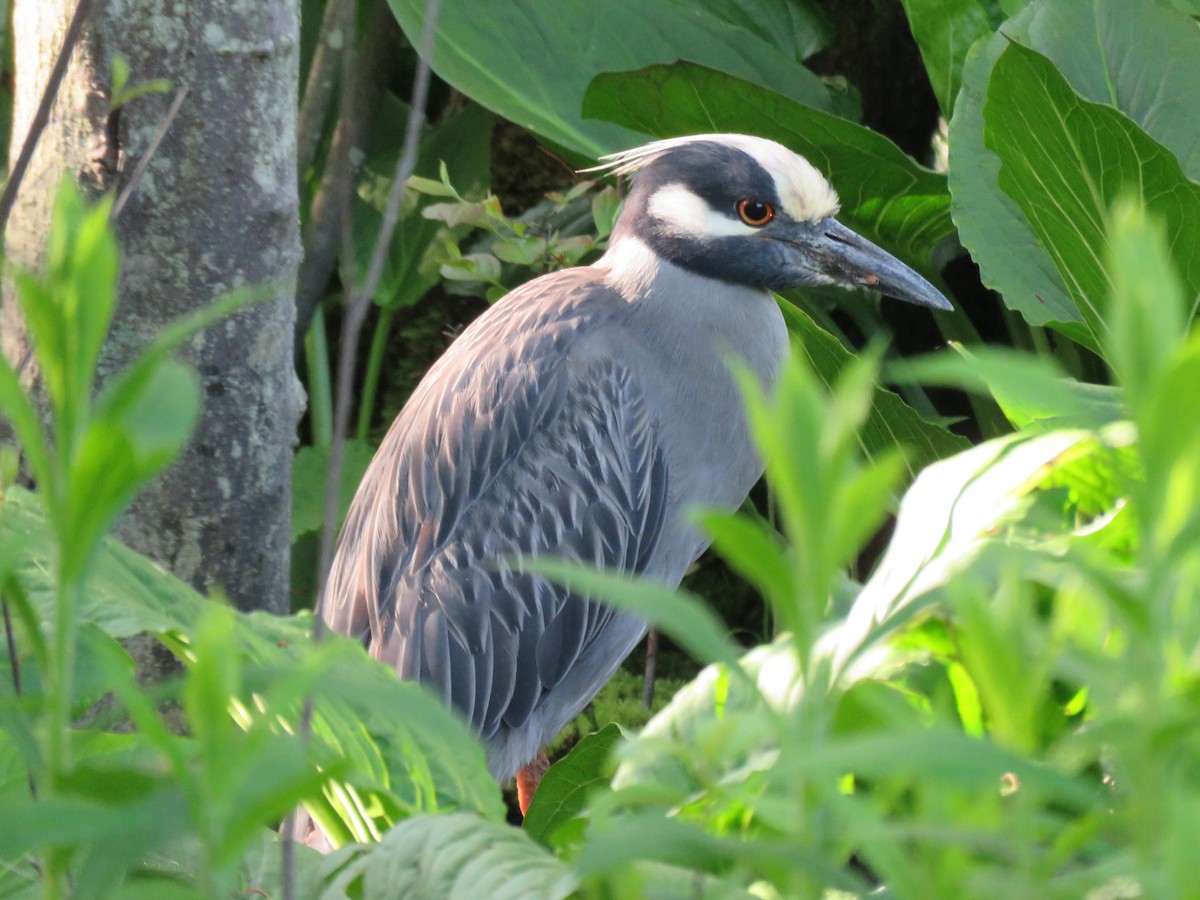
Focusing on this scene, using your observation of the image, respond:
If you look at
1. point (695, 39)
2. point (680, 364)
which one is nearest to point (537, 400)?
point (680, 364)

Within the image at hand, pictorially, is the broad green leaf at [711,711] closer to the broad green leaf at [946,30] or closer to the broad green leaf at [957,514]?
the broad green leaf at [957,514]

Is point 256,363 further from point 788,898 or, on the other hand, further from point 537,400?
point 788,898

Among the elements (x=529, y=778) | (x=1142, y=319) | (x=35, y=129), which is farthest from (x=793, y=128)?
(x=1142, y=319)

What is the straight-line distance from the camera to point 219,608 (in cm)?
44

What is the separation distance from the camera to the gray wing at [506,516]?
6.88 ft

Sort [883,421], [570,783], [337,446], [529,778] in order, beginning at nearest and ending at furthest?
[337,446] < [570,783] < [883,421] < [529,778]

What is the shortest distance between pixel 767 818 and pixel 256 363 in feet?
4.67

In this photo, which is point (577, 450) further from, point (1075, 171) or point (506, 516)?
point (1075, 171)

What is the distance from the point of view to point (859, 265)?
218cm

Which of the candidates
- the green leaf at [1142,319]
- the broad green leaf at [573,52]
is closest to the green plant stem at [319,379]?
the broad green leaf at [573,52]

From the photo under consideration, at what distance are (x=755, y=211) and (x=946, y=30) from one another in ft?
2.06

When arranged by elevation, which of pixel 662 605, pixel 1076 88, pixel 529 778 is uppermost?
pixel 1076 88

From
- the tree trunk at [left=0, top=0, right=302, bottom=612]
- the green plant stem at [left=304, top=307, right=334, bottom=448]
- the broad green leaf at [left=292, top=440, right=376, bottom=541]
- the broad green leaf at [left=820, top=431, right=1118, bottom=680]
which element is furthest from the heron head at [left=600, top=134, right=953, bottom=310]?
the broad green leaf at [left=820, top=431, right=1118, bottom=680]

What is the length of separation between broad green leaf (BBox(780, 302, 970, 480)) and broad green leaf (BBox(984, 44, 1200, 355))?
0.94 ft
